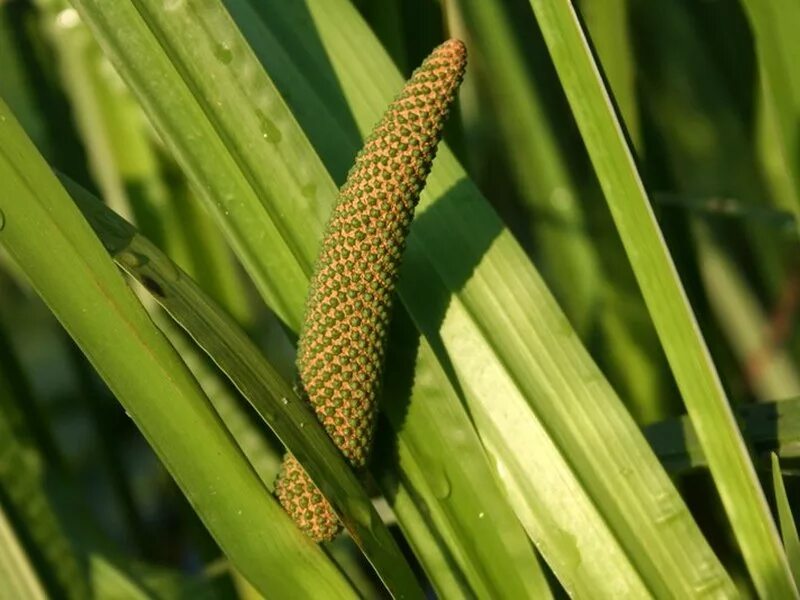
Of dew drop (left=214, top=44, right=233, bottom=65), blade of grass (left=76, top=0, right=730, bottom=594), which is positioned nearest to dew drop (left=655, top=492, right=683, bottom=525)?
blade of grass (left=76, top=0, right=730, bottom=594)

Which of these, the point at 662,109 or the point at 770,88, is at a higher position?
the point at 770,88

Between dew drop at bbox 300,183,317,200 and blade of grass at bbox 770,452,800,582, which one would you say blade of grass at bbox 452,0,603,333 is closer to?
dew drop at bbox 300,183,317,200

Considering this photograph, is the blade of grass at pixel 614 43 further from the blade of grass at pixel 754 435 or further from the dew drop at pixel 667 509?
the dew drop at pixel 667 509

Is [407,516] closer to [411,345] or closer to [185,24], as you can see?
[411,345]

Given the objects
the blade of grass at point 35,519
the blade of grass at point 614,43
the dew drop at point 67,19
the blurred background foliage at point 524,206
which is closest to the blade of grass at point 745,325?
the blurred background foliage at point 524,206

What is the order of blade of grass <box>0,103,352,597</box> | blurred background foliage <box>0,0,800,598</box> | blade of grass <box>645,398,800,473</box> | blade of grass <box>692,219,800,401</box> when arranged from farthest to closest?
blade of grass <box>692,219,800,401</box> → blurred background foliage <box>0,0,800,598</box> → blade of grass <box>645,398,800,473</box> → blade of grass <box>0,103,352,597</box>

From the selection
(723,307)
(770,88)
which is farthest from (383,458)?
(723,307)
